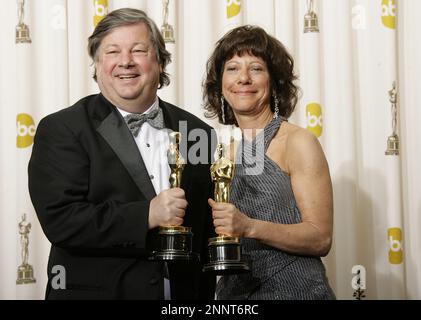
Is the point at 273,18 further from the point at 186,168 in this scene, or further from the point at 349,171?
the point at 186,168

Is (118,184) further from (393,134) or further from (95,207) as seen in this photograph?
(393,134)

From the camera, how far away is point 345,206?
215 centimetres

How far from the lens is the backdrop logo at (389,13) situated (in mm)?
2205

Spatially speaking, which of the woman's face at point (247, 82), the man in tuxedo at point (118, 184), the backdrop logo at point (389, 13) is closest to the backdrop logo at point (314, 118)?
the backdrop logo at point (389, 13)

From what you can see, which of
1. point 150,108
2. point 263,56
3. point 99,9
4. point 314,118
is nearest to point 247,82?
point 263,56

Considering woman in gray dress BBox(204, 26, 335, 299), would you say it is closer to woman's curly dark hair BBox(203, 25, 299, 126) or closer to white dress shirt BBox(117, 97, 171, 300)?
woman's curly dark hair BBox(203, 25, 299, 126)

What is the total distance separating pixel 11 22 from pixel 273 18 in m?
0.75

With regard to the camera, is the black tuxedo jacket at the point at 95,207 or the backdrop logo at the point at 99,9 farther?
the backdrop logo at the point at 99,9

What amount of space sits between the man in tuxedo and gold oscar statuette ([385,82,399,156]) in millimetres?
787

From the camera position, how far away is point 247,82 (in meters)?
1.61

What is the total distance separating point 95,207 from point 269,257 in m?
0.36

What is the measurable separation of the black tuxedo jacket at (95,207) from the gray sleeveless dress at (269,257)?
0.13 metres

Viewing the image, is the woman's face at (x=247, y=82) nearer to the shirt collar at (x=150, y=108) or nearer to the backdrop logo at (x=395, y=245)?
the shirt collar at (x=150, y=108)
